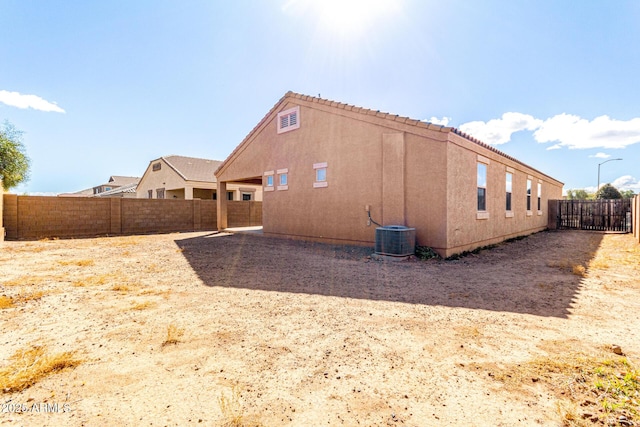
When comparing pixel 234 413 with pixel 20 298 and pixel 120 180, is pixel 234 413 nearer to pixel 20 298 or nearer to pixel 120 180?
pixel 20 298

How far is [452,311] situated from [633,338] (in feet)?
6.41

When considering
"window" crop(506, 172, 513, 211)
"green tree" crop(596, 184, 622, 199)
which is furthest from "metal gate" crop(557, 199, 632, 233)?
"green tree" crop(596, 184, 622, 199)

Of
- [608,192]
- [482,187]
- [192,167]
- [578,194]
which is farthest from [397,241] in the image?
[578,194]

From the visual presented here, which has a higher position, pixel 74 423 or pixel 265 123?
pixel 265 123

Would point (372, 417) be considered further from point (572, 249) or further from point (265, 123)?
point (265, 123)

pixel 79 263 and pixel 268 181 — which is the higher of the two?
pixel 268 181

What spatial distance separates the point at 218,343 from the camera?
3.35m

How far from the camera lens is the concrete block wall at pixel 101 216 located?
1413 centimetres

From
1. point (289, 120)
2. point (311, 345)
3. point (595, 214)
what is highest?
point (289, 120)

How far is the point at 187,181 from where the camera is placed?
27953 millimetres

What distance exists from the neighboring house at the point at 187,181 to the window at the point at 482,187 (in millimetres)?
20434

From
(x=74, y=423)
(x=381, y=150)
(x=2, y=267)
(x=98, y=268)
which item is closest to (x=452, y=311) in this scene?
(x=74, y=423)

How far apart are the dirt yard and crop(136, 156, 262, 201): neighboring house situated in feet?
74.3

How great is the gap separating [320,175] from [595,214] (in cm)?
1978
